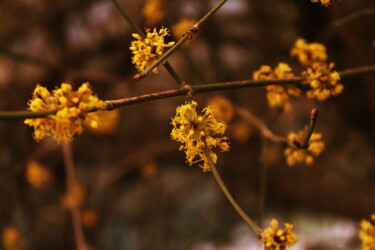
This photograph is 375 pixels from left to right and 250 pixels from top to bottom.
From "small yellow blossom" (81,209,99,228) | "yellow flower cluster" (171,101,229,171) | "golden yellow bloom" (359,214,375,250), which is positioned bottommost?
"golden yellow bloom" (359,214,375,250)

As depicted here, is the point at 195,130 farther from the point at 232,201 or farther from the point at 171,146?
the point at 171,146

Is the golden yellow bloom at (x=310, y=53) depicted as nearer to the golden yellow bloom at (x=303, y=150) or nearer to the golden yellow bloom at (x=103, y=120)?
the golden yellow bloom at (x=303, y=150)

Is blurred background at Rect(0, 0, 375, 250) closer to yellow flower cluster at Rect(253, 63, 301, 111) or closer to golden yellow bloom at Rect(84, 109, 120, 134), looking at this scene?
golden yellow bloom at Rect(84, 109, 120, 134)

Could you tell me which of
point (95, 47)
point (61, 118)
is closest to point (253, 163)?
point (95, 47)

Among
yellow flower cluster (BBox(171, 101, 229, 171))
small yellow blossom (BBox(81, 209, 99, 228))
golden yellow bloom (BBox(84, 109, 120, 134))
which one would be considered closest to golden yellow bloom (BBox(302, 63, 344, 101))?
yellow flower cluster (BBox(171, 101, 229, 171))

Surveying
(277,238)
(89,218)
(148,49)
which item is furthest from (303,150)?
(89,218)

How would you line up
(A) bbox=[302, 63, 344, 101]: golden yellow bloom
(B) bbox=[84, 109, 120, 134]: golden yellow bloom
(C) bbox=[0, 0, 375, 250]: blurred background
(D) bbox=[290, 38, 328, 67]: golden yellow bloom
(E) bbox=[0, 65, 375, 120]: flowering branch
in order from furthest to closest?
(C) bbox=[0, 0, 375, 250]: blurred background
(D) bbox=[290, 38, 328, 67]: golden yellow bloom
(A) bbox=[302, 63, 344, 101]: golden yellow bloom
(B) bbox=[84, 109, 120, 134]: golden yellow bloom
(E) bbox=[0, 65, 375, 120]: flowering branch
